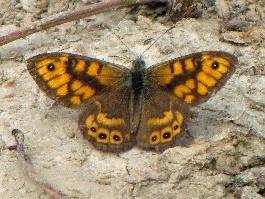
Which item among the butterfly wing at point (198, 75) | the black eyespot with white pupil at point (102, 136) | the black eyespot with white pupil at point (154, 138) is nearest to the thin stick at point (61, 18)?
the butterfly wing at point (198, 75)

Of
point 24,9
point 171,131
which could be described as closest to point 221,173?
point 171,131

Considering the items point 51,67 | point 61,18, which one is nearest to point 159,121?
point 51,67

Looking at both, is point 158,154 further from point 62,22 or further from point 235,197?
point 62,22

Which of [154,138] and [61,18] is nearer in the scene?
[154,138]

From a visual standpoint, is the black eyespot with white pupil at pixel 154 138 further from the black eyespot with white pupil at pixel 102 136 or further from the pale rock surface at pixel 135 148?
the black eyespot with white pupil at pixel 102 136

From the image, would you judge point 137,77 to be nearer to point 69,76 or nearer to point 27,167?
point 69,76
